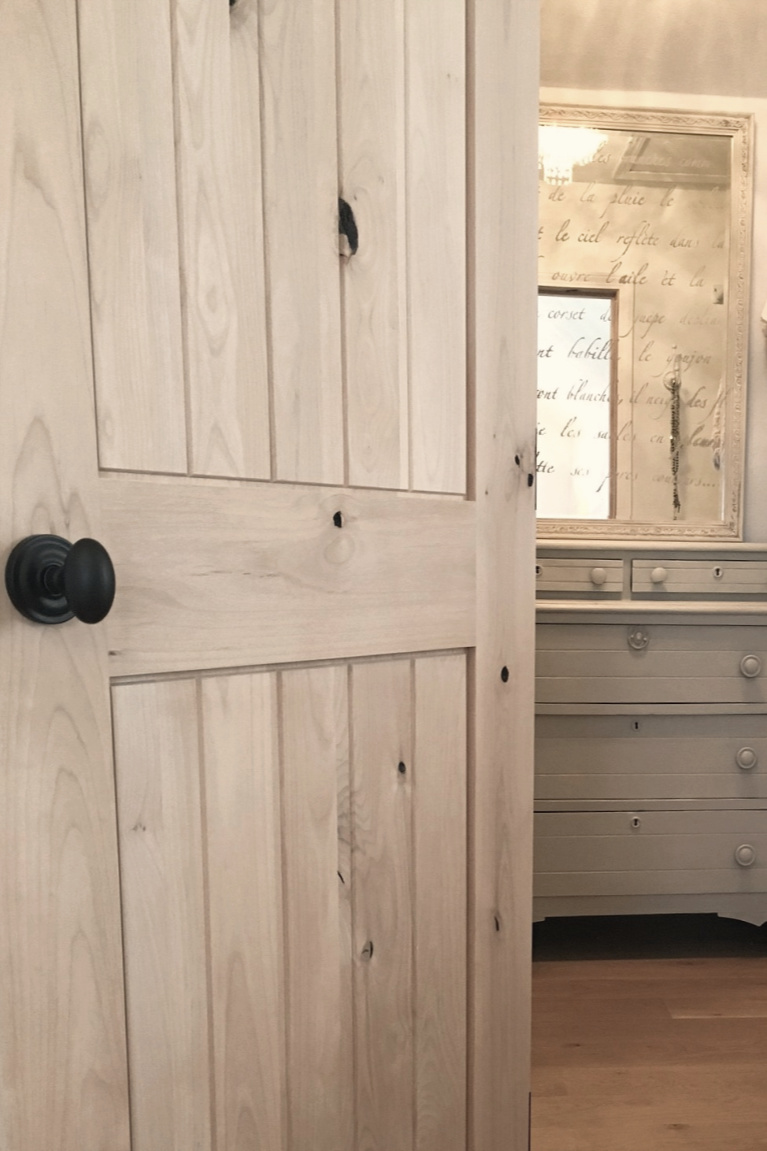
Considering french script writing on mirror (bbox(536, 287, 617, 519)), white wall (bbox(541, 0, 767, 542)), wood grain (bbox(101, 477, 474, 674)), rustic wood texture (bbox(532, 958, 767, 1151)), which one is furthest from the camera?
french script writing on mirror (bbox(536, 287, 617, 519))

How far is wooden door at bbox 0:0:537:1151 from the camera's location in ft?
1.68

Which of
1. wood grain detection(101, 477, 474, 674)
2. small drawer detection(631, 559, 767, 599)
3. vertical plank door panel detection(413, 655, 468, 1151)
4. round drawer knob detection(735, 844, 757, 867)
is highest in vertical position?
wood grain detection(101, 477, 474, 674)

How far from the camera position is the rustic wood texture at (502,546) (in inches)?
29.9

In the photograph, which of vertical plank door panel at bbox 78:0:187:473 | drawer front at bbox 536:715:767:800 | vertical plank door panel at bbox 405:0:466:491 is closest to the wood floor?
drawer front at bbox 536:715:767:800

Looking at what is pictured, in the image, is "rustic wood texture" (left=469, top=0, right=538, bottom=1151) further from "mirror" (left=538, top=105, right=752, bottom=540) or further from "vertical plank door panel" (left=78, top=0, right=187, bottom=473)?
"mirror" (left=538, top=105, right=752, bottom=540)

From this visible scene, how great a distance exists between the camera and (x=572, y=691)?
1.77 metres

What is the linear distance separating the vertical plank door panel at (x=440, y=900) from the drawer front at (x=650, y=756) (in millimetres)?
1052

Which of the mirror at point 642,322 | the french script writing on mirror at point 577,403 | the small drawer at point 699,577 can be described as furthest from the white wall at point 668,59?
the small drawer at point 699,577

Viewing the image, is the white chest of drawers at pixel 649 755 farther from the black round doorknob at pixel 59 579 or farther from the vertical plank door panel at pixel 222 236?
the black round doorknob at pixel 59 579

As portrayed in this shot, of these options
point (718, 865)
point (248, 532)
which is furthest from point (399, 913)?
point (718, 865)

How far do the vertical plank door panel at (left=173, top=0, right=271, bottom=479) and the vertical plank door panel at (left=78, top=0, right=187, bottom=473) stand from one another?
0.05 ft

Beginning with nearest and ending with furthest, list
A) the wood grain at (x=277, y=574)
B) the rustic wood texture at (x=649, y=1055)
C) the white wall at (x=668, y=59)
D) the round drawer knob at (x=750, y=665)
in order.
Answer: the wood grain at (x=277, y=574) → the rustic wood texture at (x=649, y=1055) → the round drawer knob at (x=750, y=665) → the white wall at (x=668, y=59)

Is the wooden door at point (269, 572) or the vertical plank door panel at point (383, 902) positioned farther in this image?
the vertical plank door panel at point (383, 902)

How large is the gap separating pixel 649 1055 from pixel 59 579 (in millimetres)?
1580
